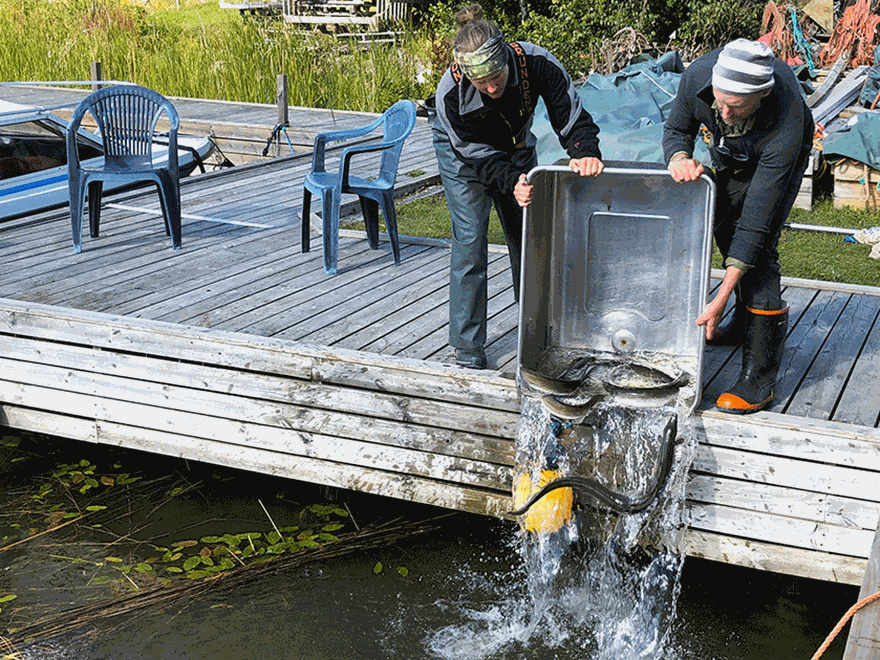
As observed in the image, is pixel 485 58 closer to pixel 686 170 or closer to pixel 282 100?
pixel 686 170

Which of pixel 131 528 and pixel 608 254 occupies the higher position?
pixel 608 254

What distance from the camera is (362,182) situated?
5.64 meters

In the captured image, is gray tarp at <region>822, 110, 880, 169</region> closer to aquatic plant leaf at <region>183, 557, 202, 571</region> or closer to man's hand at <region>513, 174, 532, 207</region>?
man's hand at <region>513, 174, 532, 207</region>

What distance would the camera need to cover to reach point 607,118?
354 inches

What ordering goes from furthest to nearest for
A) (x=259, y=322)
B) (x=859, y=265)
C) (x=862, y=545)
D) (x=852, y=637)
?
(x=859, y=265) < (x=259, y=322) < (x=862, y=545) < (x=852, y=637)

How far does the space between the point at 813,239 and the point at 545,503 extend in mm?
4625

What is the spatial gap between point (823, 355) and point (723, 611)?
1.28 m

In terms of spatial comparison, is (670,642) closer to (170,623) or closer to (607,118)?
(170,623)

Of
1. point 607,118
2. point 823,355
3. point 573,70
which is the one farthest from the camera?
point 573,70

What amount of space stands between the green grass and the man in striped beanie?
9.21 ft

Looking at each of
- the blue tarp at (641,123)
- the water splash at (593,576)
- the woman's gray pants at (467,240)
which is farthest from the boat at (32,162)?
the water splash at (593,576)

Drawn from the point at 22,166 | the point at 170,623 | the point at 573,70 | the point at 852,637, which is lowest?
the point at 170,623

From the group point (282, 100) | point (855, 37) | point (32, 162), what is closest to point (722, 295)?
point (32, 162)

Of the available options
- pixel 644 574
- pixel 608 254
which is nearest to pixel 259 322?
pixel 608 254
